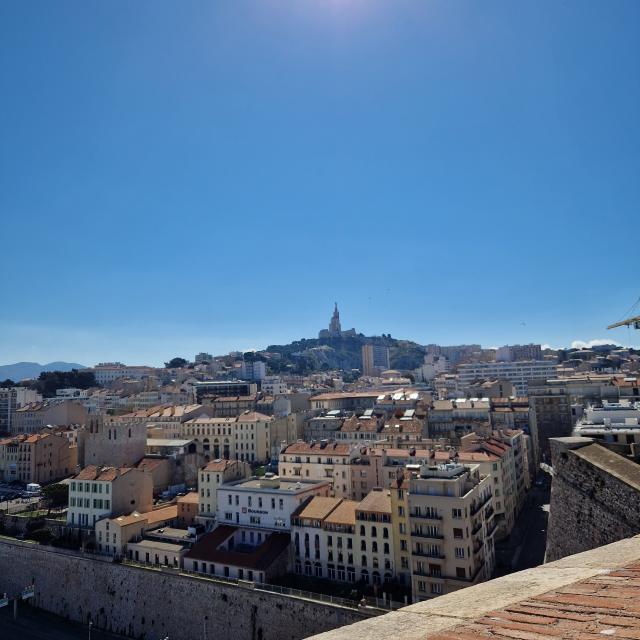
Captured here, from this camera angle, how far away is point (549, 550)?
894 inches

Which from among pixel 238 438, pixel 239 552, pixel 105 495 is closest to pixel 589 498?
pixel 239 552

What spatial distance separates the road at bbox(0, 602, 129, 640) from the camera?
40781 millimetres

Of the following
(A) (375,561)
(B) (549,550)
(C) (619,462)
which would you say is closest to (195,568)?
(A) (375,561)

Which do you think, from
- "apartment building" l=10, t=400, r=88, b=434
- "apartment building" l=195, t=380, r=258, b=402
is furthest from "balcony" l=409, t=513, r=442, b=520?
"apartment building" l=195, t=380, r=258, b=402

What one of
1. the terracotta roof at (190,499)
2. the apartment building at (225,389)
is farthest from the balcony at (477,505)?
the apartment building at (225,389)

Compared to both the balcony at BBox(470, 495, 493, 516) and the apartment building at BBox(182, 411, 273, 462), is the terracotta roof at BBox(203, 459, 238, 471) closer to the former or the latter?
the apartment building at BBox(182, 411, 273, 462)

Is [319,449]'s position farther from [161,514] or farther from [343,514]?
[161,514]

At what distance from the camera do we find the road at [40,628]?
40781mm

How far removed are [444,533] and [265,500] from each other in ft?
50.6

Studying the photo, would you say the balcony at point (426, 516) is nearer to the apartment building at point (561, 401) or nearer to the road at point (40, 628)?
the road at point (40, 628)

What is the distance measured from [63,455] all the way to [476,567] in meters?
55.5

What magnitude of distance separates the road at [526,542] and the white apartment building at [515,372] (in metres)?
65.8

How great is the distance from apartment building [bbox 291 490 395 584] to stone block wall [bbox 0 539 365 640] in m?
4.82

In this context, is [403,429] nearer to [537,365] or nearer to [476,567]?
[476,567]
